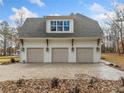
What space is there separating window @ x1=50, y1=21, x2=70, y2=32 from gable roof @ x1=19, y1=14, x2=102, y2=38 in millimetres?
731

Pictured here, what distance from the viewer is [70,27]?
3009 centimetres

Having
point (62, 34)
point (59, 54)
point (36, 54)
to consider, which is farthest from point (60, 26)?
point (36, 54)

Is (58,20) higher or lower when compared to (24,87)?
higher

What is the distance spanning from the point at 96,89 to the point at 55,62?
18.2m

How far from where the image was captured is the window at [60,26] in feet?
98.6

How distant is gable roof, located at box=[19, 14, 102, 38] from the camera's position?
29.4 m

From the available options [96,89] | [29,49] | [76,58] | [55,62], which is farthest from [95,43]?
[96,89]

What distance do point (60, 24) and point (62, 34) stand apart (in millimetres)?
1331

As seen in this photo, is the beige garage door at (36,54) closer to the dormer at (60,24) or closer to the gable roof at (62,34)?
the gable roof at (62,34)

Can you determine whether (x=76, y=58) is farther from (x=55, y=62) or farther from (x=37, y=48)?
(x=37, y=48)

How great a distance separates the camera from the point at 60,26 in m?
30.1

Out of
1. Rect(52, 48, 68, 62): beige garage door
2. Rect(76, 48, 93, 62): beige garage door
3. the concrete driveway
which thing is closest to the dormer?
Rect(52, 48, 68, 62): beige garage door

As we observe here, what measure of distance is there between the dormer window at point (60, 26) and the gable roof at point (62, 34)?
1.94 ft

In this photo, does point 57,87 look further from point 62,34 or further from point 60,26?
point 60,26
